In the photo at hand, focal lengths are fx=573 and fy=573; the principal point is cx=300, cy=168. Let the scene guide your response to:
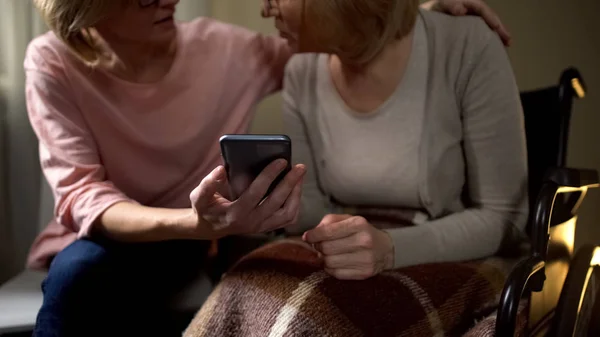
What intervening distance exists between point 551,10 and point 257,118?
705 millimetres

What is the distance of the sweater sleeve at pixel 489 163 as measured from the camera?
31.9 inches

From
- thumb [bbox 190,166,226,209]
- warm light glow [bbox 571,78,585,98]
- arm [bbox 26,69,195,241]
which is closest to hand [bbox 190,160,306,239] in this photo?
thumb [bbox 190,166,226,209]

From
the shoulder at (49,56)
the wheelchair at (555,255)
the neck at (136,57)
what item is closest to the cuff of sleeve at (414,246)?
the wheelchair at (555,255)

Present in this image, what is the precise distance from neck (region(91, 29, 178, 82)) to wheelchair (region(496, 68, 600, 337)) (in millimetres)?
603

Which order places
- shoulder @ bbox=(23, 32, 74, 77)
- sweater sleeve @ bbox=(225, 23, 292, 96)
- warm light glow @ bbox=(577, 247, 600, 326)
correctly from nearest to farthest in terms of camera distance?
warm light glow @ bbox=(577, 247, 600, 326), shoulder @ bbox=(23, 32, 74, 77), sweater sleeve @ bbox=(225, 23, 292, 96)

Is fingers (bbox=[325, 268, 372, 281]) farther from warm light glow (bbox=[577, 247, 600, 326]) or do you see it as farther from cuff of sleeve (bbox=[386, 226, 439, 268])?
warm light glow (bbox=[577, 247, 600, 326])

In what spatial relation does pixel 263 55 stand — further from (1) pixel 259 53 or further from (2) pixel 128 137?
(2) pixel 128 137

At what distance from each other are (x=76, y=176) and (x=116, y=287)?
181 mm

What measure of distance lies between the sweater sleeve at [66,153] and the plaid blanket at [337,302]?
0.83ft

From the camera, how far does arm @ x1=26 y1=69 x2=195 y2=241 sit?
81 centimetres

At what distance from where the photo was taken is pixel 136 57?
895 mm

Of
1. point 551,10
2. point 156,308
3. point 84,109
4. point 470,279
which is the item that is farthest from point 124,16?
point 551,10

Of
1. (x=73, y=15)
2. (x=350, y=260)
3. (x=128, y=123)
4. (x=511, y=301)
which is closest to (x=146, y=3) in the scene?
(x=73, y=15)

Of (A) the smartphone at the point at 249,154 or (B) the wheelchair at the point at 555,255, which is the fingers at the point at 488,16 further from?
(A) the smartphone at the point at 249,154
